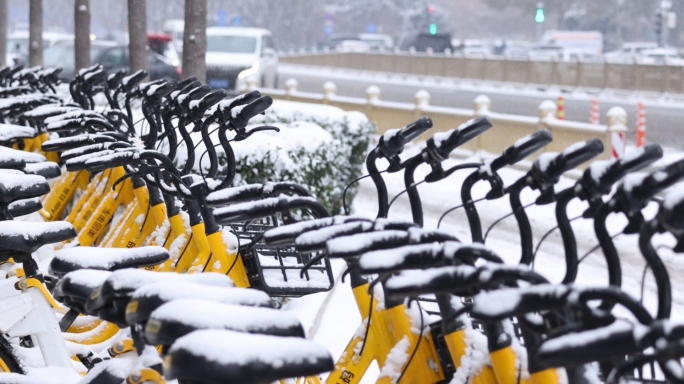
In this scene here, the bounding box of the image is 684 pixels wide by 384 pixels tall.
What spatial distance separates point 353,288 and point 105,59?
17.1m

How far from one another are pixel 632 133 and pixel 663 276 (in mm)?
17955

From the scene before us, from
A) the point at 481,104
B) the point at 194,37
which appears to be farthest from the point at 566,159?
the point at 481,104

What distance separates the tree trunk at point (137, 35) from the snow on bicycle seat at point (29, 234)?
780 centimetres

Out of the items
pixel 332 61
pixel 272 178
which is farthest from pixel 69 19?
pixel 272 178

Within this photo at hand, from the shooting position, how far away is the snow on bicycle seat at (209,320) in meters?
1.64

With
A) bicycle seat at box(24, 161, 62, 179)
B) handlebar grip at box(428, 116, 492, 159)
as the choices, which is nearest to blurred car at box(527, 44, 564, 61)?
bicycle seat at box(24, 161, 62, 179)

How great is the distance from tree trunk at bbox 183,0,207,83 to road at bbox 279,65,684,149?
436 inches

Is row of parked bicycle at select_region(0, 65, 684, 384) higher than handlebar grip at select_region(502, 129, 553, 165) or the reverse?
the reverse

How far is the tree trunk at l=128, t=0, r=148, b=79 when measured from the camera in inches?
412

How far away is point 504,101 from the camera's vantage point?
2659 cm

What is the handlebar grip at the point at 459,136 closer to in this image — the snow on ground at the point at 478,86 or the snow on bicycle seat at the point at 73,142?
the snow on bicycle seat at the point at 73,142

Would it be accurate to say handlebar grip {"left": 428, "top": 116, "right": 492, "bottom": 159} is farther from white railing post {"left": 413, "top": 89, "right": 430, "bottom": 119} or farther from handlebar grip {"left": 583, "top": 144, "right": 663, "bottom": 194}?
white railing post {"left": 413, "top": 89, "right": 430, "bottom": 119}

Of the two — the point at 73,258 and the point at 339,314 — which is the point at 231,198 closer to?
the point at 73,258

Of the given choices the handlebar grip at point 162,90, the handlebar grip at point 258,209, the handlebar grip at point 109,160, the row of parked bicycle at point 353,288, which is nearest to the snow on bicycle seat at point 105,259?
the row of parked bicycle at point 353,288
